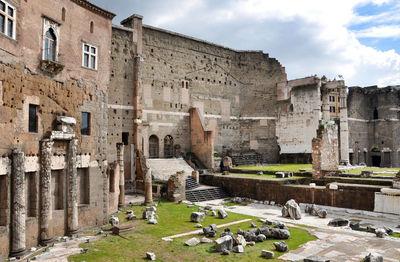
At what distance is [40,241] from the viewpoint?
1013cm

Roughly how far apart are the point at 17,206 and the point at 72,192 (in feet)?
7.49

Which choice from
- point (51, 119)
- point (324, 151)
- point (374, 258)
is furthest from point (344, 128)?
point (51, 119)

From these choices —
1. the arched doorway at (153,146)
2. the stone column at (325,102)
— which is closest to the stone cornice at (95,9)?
the arched doorway at (153,146)

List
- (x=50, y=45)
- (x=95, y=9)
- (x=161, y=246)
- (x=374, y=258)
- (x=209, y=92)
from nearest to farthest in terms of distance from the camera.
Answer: (x=374, y=258), (x=161, y=246), (x=50, y=45), (x=95, y=9), (x=209, y=92)

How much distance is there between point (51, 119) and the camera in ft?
36.0

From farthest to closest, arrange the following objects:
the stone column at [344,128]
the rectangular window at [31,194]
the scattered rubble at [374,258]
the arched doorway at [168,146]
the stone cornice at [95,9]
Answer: the stone column at [344,128], the arched doorway at [168,146], the stone cornice at [95,9], the rectangular window at [31,194], the scattered rubble at [374,258]

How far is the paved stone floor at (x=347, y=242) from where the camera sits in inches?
345

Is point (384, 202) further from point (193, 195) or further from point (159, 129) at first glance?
point (159, 129)

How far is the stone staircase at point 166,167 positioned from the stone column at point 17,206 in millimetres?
13795

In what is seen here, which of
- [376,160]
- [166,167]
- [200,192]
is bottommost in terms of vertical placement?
[200,192]

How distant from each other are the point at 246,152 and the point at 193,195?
15471 mm

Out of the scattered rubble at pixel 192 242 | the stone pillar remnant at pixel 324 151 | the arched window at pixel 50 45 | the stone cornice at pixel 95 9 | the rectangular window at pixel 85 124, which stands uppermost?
the stone cornice at pixel 95 9

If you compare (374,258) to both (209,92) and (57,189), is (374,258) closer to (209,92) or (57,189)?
(57,189)

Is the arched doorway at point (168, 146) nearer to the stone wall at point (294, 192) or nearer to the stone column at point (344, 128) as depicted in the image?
the stone wall at point (294, 192)
